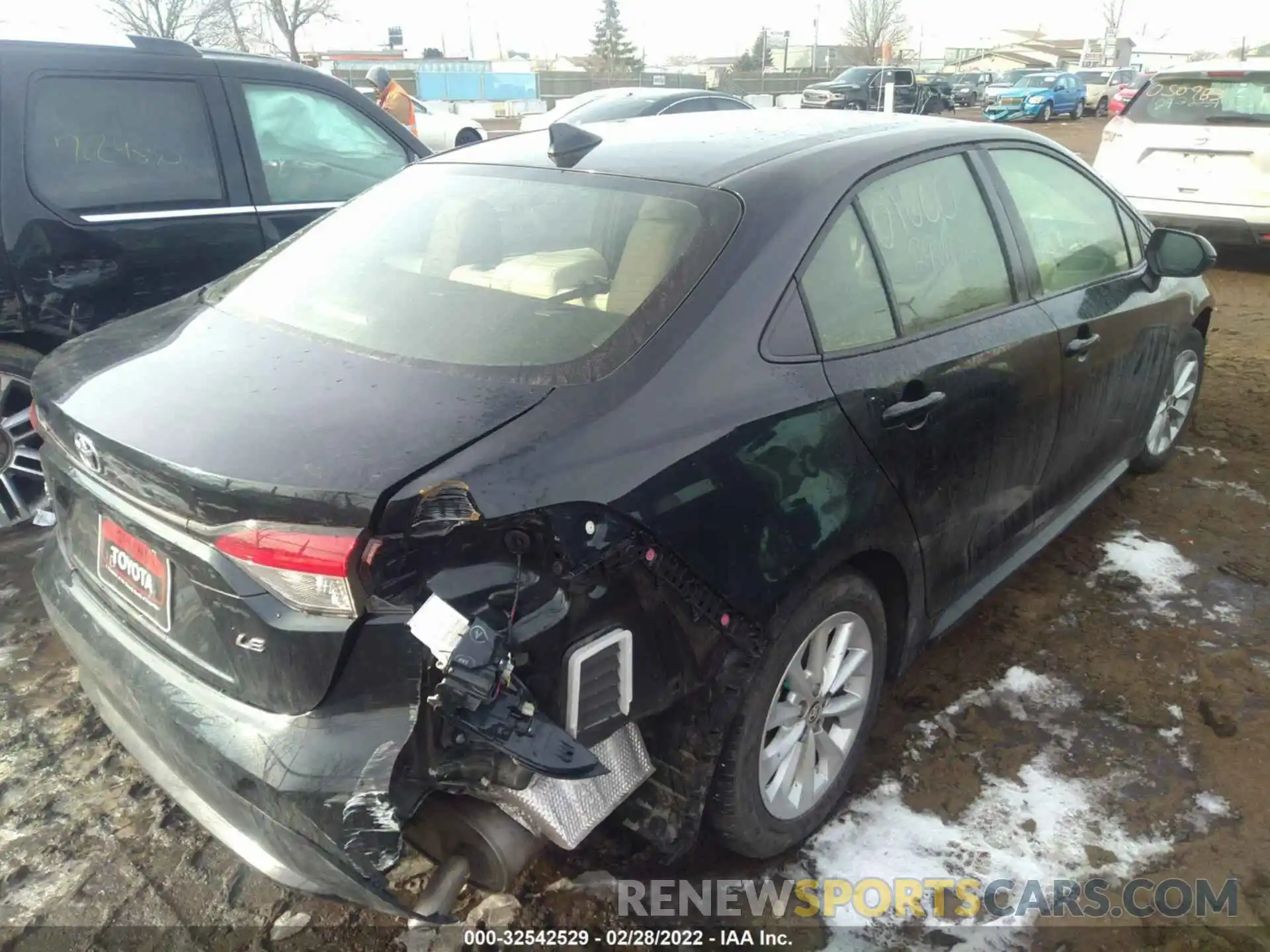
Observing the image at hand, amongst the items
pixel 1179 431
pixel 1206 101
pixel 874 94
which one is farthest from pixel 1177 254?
pixel 874 94

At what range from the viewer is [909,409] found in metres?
2.33

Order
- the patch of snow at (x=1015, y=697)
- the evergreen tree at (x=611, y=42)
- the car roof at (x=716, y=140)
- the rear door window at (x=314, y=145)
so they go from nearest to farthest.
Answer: the car roof at (x=716, y=140) → the patch of snow at (x=1015, y=697) → the rear door window at (x=314, y=145) → the evergreen tree at (x=611, y=42)

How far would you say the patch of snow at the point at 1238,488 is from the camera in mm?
4359

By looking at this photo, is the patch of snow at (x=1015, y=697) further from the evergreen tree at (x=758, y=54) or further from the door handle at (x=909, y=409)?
the evergreen tree at (x=758, y=54)

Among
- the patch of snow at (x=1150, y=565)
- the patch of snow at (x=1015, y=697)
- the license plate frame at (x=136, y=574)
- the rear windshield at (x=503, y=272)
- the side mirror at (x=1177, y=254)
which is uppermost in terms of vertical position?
the rear windshield at (x=503, y=272)

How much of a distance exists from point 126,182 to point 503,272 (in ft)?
8.68

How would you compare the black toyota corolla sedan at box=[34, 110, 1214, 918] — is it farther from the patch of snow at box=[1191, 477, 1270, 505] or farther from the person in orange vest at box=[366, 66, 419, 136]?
the person in orange vest at box=[366, 66, 419, 136]

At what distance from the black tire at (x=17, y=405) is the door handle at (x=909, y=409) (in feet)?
11.2

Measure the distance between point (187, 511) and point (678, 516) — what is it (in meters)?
0.94

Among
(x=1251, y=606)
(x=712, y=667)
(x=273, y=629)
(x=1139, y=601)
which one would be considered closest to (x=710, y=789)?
(x=712, y=667)

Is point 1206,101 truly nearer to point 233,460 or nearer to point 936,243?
point 936,243

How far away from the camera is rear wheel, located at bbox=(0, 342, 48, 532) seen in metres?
3.81

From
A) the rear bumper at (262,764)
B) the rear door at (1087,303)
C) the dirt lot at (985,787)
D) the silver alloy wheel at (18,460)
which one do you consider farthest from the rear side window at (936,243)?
the silver alloy wheel at (18,460)

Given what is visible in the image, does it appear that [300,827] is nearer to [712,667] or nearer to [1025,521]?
[712,667]
